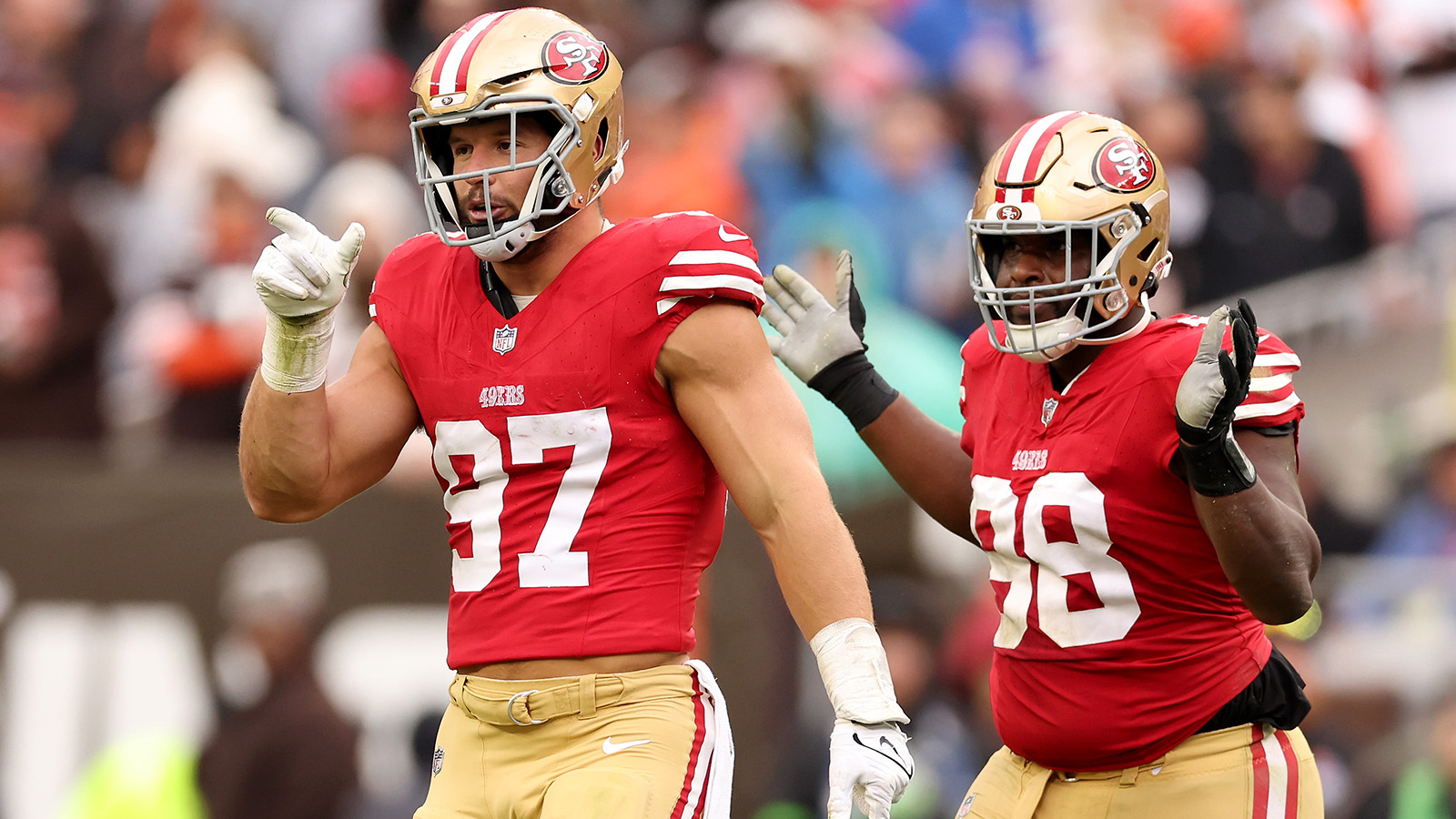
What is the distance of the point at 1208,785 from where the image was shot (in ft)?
10.4

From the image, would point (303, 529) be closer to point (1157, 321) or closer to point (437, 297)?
point (437, 297)

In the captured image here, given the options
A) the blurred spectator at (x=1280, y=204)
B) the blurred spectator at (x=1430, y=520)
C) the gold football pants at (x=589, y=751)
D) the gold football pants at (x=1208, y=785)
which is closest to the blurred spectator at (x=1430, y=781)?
the blurred spectator at (x=1430, y=520)

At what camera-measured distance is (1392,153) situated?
8.01m

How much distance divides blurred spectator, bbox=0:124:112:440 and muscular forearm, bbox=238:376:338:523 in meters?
3.87

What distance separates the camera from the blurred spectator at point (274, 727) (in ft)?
19.3

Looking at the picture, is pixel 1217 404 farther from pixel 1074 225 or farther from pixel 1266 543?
pixel 1074 225

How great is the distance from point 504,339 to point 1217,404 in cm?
125

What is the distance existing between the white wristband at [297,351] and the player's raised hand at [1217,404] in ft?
4.96

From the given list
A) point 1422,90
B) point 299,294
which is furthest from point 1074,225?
point 1422,90

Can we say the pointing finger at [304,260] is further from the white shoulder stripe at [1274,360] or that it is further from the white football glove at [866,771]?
the white shoulder stripe at [1274,360]

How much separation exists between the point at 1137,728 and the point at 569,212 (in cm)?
141

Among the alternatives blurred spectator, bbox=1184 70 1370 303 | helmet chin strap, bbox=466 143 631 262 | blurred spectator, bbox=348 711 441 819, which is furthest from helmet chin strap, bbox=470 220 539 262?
blurred spectator, bbox=1184 70 1370 303

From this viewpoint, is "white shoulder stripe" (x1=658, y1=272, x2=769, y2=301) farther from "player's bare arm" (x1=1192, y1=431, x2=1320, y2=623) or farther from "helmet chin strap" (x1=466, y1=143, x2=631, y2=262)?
"player's bare arm" (x1=1192, y1=431, x2=1320, y2=623)

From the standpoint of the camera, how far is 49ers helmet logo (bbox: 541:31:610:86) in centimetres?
318
